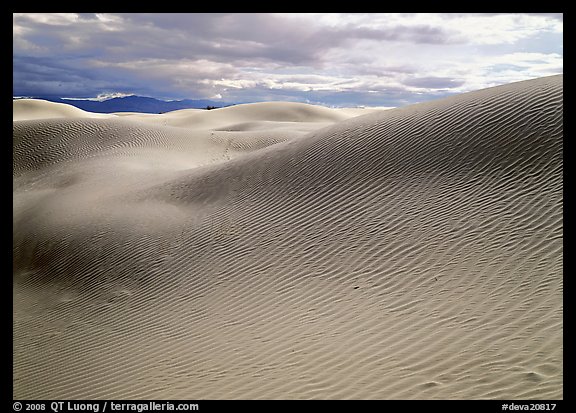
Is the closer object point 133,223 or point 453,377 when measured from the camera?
point 453,377

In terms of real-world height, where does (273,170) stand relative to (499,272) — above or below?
above

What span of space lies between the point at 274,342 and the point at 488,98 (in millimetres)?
10397

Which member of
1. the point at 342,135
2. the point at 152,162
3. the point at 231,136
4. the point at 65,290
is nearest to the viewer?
the point at 65,290

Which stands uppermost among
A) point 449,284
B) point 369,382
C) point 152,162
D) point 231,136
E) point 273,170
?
point 231,136

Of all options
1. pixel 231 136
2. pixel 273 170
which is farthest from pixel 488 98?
pixel 231 136

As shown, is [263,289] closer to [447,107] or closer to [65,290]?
[65,290]

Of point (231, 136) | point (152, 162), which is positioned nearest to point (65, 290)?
point (152, 162)

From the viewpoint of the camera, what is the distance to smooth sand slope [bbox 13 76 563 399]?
5.29 meters

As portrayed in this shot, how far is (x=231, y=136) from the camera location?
106 ft

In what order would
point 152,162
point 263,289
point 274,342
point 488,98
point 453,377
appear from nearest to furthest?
point 453,377
point 274,342
point 263,289
point 488,98
point 152,162

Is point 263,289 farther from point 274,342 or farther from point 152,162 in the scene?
point 152,162

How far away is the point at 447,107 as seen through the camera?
44.8ft

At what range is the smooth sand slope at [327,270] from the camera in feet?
17.3

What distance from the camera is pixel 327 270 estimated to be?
810 centimetres
